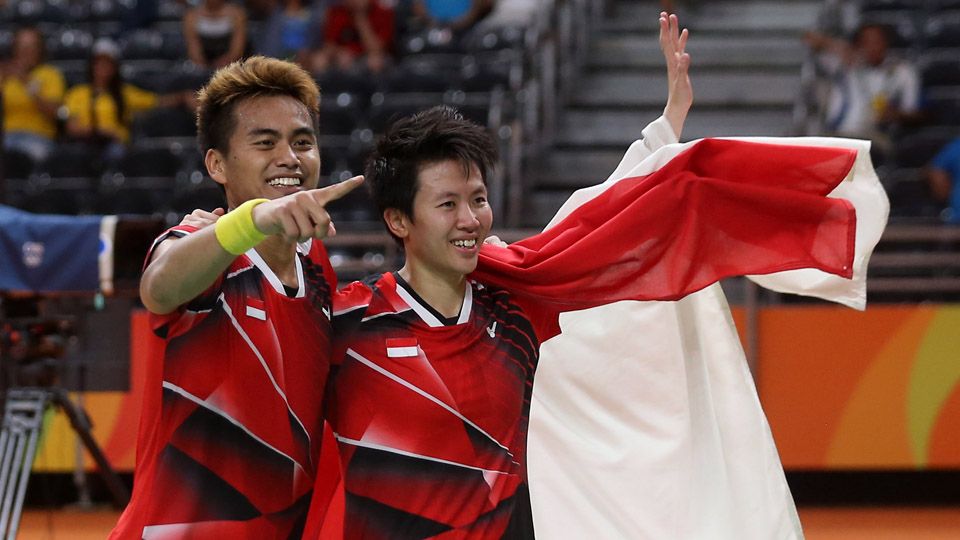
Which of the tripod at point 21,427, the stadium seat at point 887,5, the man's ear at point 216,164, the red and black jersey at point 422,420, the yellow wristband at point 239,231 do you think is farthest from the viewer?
the stadium seat at point 887,5

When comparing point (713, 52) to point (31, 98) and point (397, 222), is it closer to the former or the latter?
point (31, 98)

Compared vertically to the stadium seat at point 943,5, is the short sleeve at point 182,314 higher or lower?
lower

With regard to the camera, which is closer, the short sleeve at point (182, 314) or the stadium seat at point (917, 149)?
the short sleeve at point (182, 314)

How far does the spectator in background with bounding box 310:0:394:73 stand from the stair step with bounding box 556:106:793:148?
154cm

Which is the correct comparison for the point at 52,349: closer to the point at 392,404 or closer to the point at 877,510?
the point at 392,404

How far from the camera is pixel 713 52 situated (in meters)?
11.4

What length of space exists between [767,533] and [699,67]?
25.2 ft

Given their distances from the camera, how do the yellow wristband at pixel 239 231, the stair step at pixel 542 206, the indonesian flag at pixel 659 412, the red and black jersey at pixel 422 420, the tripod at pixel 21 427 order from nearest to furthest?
the yellow wristband at pixel 239 231 < the red and black jersey at pixel 422 420 < the indonesian flag at pixel 659 412 < the tripod at pixel 21 427 < the stair step at pixel 542 206

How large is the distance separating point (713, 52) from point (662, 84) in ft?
1.61

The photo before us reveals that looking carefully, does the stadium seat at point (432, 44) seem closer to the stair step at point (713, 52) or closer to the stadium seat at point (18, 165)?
the stair step at point (713, 52)

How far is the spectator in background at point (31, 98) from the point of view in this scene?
1070 centimetres

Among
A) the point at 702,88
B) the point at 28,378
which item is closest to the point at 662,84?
the point at 702,88

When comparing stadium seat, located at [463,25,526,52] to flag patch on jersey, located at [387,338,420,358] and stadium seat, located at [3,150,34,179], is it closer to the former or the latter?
stadium seat, located at [3,150,34,179]

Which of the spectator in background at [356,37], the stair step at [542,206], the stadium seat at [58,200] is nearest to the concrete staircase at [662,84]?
the stair step at [542,206]
